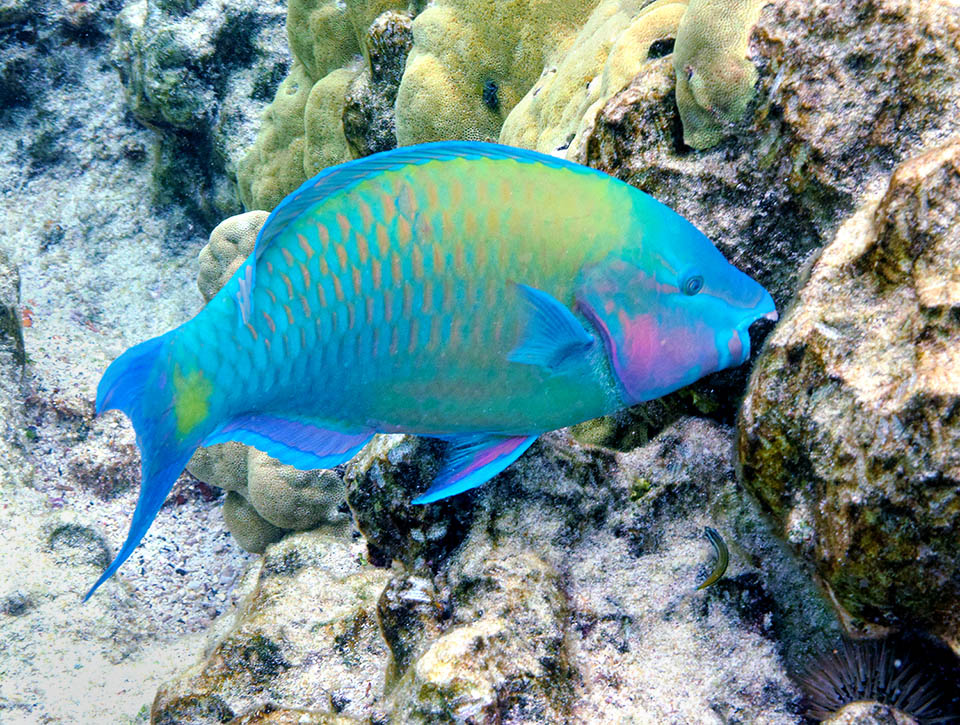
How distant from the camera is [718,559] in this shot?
6.67ft

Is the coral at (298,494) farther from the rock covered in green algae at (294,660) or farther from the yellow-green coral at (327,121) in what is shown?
the yellow-green coral at (327,121)

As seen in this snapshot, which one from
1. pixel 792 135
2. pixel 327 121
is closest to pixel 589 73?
pixel 792 135

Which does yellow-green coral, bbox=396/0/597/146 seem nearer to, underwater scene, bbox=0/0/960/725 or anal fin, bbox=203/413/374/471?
underwater scene, bbox=0/0/960/725

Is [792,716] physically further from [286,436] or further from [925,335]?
[286,436]

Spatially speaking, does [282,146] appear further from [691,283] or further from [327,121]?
[691,283]

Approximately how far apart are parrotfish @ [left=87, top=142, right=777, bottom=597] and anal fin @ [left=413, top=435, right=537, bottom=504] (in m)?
0.13

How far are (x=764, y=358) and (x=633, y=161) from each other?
0.87 m

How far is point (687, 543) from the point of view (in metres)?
2.14

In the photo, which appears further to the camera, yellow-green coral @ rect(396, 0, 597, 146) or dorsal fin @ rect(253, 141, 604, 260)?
yellow-green coral @ rect(396, 0, 597, 146)

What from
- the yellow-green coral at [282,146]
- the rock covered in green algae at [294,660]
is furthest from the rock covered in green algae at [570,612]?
the yellow-green coral at [282,146]

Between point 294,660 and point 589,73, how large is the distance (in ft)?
9.26

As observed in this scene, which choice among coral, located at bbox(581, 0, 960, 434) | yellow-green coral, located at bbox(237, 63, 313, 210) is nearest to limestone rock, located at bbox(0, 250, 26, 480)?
yellow-green coral, located at bbox(237, 63, 313, 210)

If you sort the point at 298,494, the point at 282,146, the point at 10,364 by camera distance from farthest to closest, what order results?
the point at 282,146
the point at 10,364
the point at 298,494

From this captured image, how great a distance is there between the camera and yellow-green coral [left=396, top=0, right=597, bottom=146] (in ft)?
12.9
